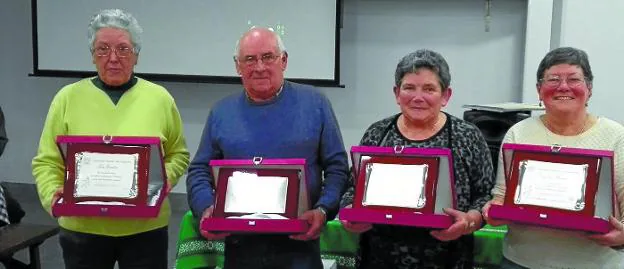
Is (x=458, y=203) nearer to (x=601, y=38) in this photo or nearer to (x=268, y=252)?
(x=268, y=252)

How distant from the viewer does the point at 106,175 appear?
190 centimetres

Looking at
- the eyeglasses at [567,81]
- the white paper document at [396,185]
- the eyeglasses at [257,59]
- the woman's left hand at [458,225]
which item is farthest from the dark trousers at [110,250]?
the eyeglasses at [567,81]

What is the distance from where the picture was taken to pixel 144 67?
5082mm

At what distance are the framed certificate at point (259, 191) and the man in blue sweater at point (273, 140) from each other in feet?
0.20

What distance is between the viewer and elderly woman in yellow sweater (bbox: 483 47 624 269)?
1.69 metres

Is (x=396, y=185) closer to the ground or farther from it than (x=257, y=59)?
closer to the ground

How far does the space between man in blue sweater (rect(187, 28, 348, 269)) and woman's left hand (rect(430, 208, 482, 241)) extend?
35cm

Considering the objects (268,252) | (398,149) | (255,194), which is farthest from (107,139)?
(398,149)

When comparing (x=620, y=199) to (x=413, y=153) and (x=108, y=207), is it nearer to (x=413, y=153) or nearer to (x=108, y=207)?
(x=413, y=153)

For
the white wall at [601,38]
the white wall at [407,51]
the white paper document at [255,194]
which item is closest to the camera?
the white paper document at [255,194]

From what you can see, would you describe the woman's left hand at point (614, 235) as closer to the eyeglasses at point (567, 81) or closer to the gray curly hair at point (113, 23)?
the eyeglasses at point (567, 81)

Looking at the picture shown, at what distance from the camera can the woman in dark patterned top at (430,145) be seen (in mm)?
1747

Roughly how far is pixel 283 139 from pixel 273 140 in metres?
0.03

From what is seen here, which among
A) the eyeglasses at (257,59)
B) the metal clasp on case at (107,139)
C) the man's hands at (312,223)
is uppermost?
the eyeglasses at (257,59)
